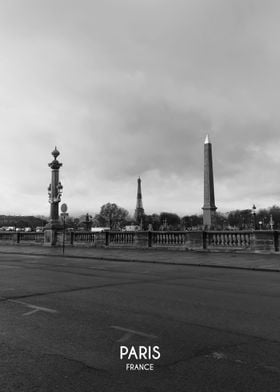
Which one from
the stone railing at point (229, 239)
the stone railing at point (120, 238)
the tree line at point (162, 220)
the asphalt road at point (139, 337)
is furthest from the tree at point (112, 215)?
the asphalt road at point (139, 337)

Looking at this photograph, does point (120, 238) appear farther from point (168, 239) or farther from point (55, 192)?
point (55, 192)

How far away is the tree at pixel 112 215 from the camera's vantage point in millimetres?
141875

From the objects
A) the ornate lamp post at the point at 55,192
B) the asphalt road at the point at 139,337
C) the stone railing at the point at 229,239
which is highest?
the ornate lamp post at the point at 55,192

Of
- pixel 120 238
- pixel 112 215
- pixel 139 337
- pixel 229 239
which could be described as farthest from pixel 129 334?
pixel 112 215

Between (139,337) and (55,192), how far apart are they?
3255 centimetres

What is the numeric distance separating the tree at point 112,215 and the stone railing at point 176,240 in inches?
4048

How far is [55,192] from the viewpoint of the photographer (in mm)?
37406

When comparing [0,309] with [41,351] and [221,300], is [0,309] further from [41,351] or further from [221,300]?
[221,300]

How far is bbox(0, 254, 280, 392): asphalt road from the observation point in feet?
14.1

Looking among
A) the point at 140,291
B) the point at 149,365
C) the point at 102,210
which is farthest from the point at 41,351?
the point at 102,210

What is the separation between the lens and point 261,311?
25.7 feet

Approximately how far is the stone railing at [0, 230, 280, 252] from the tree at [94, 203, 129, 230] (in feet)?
337

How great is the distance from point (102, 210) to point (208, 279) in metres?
140

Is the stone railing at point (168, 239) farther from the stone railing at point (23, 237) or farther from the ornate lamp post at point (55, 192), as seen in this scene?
the stone railing at point (23, 237)
